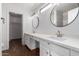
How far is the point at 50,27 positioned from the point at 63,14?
0.28 m

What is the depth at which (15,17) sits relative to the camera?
35.4 inches

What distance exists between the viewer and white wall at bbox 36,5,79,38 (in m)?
0.97

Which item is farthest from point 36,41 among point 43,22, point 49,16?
point 49,16

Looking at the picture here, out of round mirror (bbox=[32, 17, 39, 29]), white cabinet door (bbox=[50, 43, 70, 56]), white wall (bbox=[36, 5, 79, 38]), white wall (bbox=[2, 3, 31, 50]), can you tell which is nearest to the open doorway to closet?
white wall (bbox=[2, 3, 31, 50])

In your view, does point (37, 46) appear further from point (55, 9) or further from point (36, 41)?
point (55, 9)

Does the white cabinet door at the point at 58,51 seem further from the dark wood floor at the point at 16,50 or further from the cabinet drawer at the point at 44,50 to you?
the dark wood floor at the point at 16,50

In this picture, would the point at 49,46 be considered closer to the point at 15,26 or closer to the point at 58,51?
the point at 58,51

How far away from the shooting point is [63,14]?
1057mm

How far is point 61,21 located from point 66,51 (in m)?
0.55

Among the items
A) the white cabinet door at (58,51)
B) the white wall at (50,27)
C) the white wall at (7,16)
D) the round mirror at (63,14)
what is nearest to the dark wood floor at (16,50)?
the white wall at (7,16)

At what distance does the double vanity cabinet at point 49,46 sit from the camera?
67cm

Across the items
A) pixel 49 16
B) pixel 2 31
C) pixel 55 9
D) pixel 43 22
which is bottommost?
pixel 2 31

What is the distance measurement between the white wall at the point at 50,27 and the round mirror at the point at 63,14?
6 centimetres

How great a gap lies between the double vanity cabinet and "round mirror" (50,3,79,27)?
1.21ft
